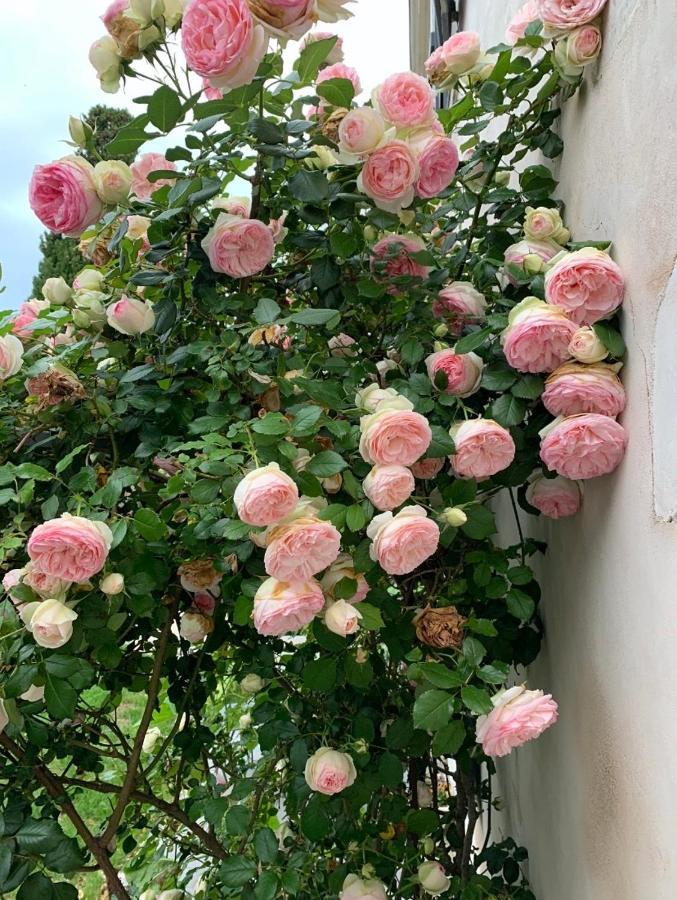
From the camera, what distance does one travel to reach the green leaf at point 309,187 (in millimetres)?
1098

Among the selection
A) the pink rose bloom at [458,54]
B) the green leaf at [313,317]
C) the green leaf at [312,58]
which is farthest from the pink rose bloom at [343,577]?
the pink rose bloom at [458,54]

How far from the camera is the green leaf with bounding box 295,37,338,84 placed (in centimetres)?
105

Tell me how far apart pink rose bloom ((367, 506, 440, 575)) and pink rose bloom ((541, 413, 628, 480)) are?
0.19 metres

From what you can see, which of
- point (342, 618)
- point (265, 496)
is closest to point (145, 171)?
point (265, 496)

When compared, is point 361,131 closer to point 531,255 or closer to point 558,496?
point 531,255

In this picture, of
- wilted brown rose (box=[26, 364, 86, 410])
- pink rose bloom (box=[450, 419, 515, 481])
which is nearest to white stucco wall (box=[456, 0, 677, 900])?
pink rose bloom (box=[450, 419, 515, 481])

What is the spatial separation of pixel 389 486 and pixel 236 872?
712mm

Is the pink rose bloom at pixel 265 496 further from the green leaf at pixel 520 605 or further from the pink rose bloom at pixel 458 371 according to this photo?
the green leaf at pixel 520 605

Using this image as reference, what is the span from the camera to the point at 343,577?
3.12 ft

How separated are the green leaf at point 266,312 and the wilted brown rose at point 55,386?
0.31 metres

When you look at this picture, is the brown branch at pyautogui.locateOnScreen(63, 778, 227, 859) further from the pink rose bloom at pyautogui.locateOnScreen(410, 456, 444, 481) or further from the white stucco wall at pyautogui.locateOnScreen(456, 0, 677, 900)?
the pink rose bloom at pyautogui.locateOnScreen(410, 456, 444, 481)

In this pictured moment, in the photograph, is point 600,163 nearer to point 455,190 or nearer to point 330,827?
point 455,190

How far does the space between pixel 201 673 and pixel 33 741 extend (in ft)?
1.64

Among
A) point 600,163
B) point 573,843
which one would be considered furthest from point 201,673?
point 600,163
